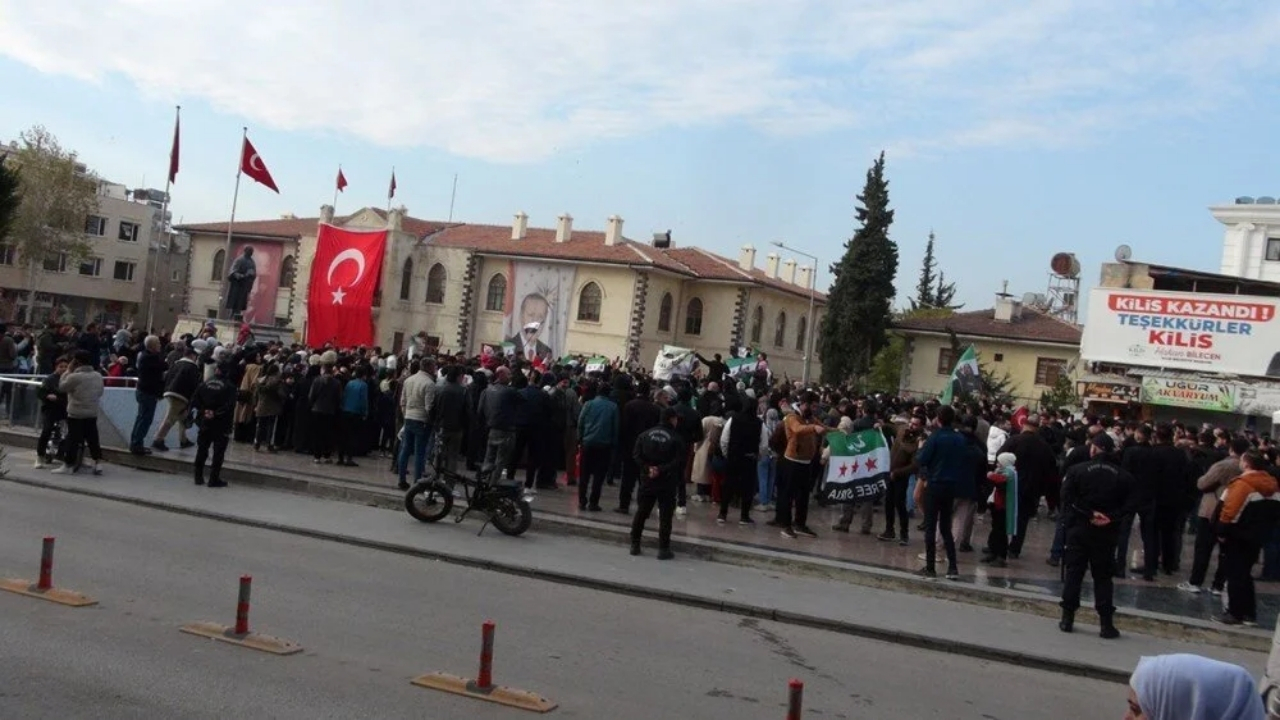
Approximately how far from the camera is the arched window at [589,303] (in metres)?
59.9

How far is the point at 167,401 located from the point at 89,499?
468 centimetres

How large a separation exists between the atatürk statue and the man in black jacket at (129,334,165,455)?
4400 cm

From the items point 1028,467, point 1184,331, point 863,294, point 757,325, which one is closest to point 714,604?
point 1028,467

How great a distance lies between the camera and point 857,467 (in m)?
15.4

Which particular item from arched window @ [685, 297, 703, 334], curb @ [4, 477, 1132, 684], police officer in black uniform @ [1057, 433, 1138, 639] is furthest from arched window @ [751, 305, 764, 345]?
police officer in black uniform @ [1057, 433, 1138, 639]

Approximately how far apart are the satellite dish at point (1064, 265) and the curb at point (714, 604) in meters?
54.5

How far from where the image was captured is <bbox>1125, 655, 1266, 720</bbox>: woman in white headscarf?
2947 mm

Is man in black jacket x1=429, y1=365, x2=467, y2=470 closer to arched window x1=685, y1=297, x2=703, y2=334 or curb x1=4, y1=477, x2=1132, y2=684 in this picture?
curb x1=4, y1=477, x2=1132, y2=684

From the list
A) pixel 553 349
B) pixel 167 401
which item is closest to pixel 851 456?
pixel 167 401

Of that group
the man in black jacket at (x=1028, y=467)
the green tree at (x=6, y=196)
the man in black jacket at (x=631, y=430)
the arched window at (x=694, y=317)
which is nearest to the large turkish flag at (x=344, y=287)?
the green tree at (x=6, y=196)

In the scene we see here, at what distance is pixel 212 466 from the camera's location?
15883 millimetres

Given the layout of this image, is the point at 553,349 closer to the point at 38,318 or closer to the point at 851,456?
the point at 38,318

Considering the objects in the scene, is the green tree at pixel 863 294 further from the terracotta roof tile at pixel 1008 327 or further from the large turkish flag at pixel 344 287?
the large turkish flag at pixel 344 287

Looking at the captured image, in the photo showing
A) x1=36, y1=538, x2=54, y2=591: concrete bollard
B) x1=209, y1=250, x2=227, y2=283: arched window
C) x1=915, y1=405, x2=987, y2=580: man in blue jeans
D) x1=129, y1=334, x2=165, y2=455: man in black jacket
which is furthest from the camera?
x1=209, y1=250, x2=227, y2=283: arched window
